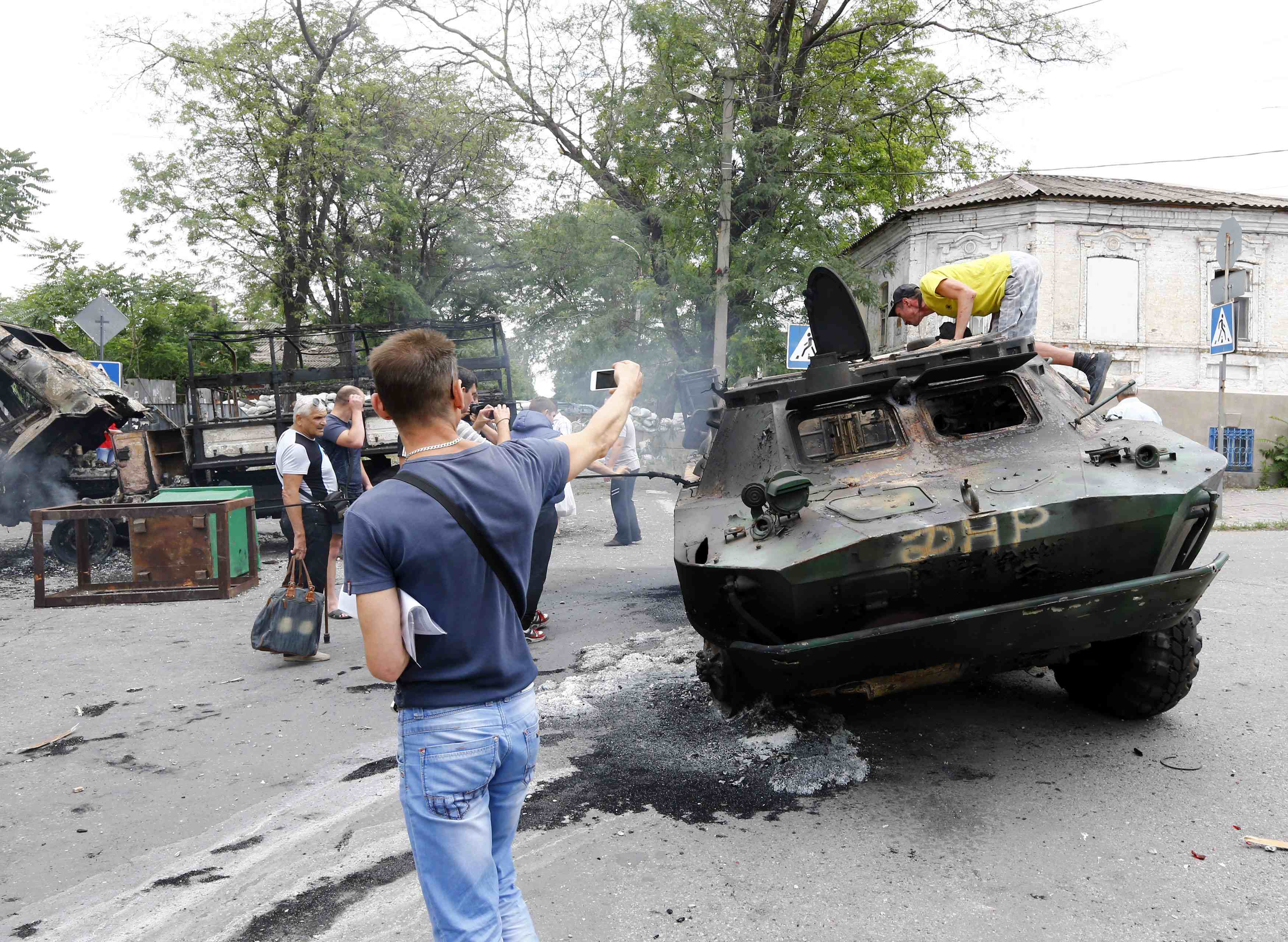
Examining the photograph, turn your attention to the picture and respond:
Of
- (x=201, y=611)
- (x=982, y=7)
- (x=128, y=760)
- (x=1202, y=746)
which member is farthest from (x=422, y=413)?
(x=982, y=7)

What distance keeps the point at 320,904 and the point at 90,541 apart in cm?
896

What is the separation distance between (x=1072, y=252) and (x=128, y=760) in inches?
895

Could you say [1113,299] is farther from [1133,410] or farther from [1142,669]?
[1142,669]

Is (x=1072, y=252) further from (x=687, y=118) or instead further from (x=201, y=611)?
(x=201, y=611)

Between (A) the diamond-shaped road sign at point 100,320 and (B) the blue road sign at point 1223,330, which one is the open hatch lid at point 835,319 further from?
(A) the diamond-shaped road sign at point 100,320

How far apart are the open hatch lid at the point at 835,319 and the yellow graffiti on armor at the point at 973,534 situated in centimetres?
208

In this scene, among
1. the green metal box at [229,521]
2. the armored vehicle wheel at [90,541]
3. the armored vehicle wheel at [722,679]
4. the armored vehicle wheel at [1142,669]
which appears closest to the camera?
the armored vehicle wheel at [1142,669]

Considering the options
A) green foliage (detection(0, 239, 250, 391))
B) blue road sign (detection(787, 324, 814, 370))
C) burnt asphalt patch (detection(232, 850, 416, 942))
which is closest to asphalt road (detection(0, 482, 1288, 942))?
burnt asphalt patch (detection(232, 850, 416, 942))

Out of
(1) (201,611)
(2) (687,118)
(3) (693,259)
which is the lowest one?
(1) (201,611)

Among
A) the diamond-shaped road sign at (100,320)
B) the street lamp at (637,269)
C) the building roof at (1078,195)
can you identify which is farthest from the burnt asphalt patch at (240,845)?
the building roof at (1078,195)

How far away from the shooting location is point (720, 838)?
11.9 feet

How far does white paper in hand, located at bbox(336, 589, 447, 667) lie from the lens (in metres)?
2.00

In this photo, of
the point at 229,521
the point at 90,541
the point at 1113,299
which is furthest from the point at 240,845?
the point at 1113,299

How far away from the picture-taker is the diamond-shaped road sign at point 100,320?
13422mm
